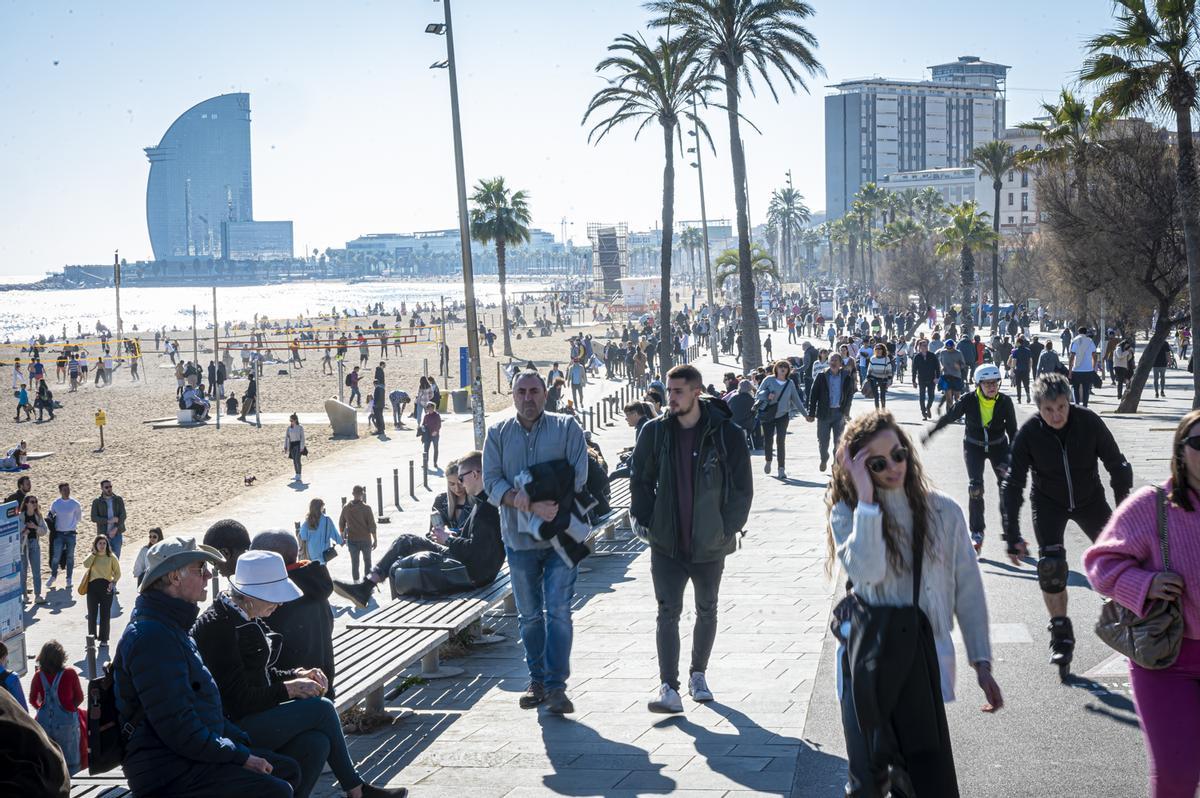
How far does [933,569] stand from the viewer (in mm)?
3912

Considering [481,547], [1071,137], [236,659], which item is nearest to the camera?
[236,659]

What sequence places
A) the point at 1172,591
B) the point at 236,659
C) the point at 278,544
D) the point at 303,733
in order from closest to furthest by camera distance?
the point at 1172,591
the point at 236,659
the point at 303,733
the point at 278,544

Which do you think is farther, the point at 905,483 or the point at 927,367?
the point at 927,367

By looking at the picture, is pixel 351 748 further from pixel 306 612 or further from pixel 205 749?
pixel 205 749

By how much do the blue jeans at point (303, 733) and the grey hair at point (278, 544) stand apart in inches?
40.4

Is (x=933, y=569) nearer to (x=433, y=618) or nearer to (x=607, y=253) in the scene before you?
(x=433, y=618)

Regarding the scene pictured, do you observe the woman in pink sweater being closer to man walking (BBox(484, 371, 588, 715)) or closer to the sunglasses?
the sunglasses

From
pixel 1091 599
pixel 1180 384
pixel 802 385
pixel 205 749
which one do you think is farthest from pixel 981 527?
pixel 1180 384

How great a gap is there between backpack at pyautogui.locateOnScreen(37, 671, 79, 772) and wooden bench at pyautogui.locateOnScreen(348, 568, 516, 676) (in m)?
2.23

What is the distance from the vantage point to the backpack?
8211 mm

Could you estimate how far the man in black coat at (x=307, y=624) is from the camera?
550 centimetres

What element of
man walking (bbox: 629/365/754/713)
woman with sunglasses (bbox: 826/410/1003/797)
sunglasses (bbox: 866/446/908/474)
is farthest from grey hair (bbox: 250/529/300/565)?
sunglasses (bbox: 866/446/908/474)

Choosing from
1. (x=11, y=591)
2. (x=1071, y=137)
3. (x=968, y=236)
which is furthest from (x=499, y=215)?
(x=11, y=591)

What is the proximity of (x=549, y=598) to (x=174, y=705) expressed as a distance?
2.52m
